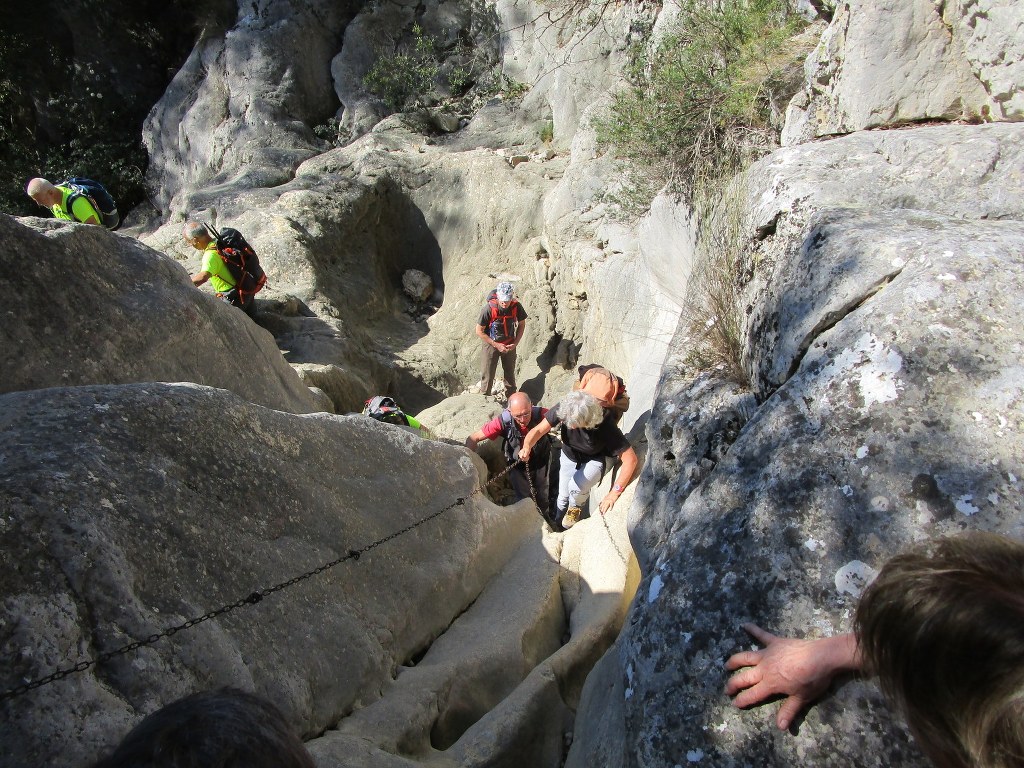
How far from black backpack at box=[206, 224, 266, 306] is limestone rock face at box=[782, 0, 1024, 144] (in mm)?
5605

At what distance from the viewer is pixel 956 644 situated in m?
0.95

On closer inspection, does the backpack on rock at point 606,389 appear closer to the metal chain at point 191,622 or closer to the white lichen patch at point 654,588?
the metal chain at point 191,622

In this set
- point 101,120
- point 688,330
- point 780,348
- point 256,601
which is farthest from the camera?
point 101,120

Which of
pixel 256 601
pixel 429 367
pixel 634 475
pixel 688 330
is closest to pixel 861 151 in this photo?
pixel 688 330

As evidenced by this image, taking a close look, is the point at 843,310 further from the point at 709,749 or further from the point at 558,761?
the point at 558,761

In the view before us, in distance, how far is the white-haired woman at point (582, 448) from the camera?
15.6 feet

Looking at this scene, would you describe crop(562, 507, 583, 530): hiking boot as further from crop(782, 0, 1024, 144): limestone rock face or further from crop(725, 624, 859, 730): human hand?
crop(725, 624, 859, 730): human hand

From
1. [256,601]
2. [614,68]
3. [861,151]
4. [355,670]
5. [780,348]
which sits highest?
[614,68]

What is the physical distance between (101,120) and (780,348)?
17.5 metres

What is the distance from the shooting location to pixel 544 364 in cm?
948

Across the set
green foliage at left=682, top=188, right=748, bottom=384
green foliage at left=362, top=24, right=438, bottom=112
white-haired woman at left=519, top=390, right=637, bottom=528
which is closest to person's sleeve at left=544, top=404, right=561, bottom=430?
white-haired woman at left=519, top=390, right=637, bottom=528

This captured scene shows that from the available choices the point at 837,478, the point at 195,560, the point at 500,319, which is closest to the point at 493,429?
the point at 500,319

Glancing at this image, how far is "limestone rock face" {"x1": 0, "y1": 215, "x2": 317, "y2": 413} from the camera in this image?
3137 mm

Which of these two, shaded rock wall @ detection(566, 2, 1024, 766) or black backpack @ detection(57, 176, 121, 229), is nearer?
shaded rock wall @ detection(566, 2, 1024, 766)
